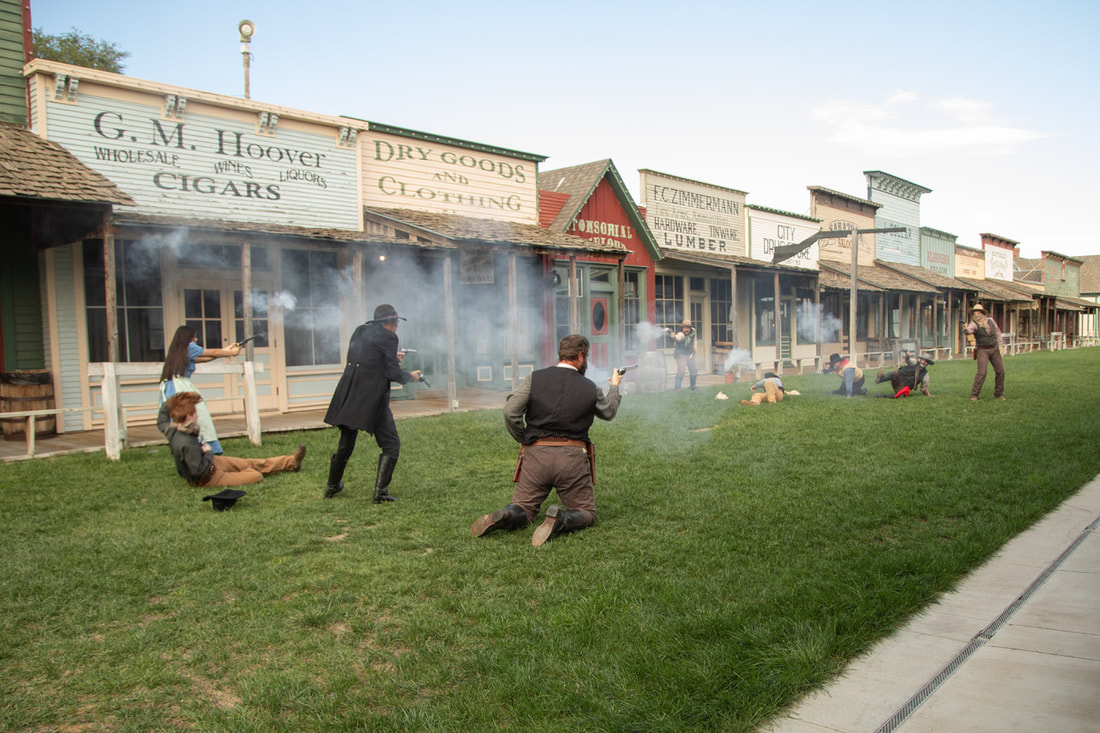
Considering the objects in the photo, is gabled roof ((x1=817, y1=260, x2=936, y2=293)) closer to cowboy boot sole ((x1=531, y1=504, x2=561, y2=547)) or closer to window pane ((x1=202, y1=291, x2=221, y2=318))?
window pane ((x1=202, y1=291, x2=221, y2=318))

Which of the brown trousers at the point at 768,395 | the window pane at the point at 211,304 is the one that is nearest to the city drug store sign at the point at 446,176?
the window pane at the point at 211,304

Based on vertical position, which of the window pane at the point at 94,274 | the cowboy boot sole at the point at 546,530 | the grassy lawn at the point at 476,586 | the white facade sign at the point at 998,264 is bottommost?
the grassy lawn at the point at 476,586

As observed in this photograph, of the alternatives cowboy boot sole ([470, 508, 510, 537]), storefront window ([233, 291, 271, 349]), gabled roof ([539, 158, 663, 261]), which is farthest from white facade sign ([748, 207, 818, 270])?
cowboy boot sole ([470, 508, 510, 537])

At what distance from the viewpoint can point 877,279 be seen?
26.8 m

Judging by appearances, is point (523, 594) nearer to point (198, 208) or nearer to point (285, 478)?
point (285, 478)

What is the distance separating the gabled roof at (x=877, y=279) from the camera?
981 inches

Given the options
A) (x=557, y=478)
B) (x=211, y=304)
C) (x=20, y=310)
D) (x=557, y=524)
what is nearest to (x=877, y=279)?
(x=211, y=304)

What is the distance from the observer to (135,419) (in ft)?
35.4

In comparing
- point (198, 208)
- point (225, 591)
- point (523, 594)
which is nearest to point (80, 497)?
point (225, 591)

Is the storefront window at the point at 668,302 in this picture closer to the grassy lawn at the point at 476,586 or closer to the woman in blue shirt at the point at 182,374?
the grassy lawn at the point at 476,586

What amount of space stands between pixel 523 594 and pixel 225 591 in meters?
1.69

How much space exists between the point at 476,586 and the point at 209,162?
31.0 ft

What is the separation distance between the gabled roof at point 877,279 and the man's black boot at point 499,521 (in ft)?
67.4

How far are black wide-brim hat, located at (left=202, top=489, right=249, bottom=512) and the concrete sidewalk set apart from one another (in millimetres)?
4672
